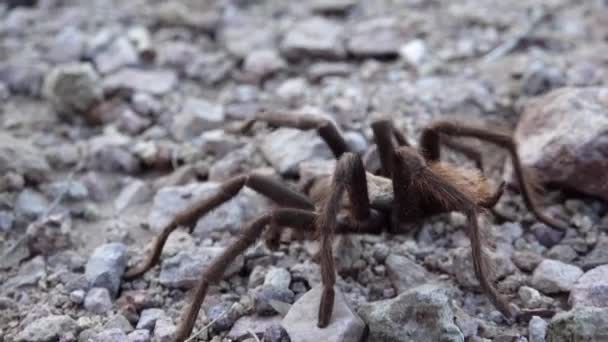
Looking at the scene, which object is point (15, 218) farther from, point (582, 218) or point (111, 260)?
point (582, 218)

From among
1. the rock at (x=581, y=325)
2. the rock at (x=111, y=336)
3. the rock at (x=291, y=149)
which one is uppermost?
the rock at (x=581, y=325)

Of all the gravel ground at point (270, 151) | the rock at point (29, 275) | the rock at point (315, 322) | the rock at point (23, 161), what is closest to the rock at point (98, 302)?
the gravel ground at point (270, 151)

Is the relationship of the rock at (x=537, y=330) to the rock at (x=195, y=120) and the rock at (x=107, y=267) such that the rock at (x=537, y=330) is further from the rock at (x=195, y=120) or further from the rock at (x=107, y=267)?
the rock at (x=195, y=120)

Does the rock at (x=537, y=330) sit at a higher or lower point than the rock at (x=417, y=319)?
lower

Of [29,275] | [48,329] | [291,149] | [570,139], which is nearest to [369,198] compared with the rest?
[291,149]

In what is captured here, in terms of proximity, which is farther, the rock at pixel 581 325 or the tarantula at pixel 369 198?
the tarantula at pixel 369 198

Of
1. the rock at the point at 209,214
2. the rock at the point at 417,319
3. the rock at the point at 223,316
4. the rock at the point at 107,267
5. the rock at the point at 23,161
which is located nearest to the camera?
the rock at the point at 417,319

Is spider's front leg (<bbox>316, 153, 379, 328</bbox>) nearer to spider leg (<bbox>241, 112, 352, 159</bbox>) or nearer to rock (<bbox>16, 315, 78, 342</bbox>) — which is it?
spider leg (<bbox>241, 112, 352, 159</bbox>)
